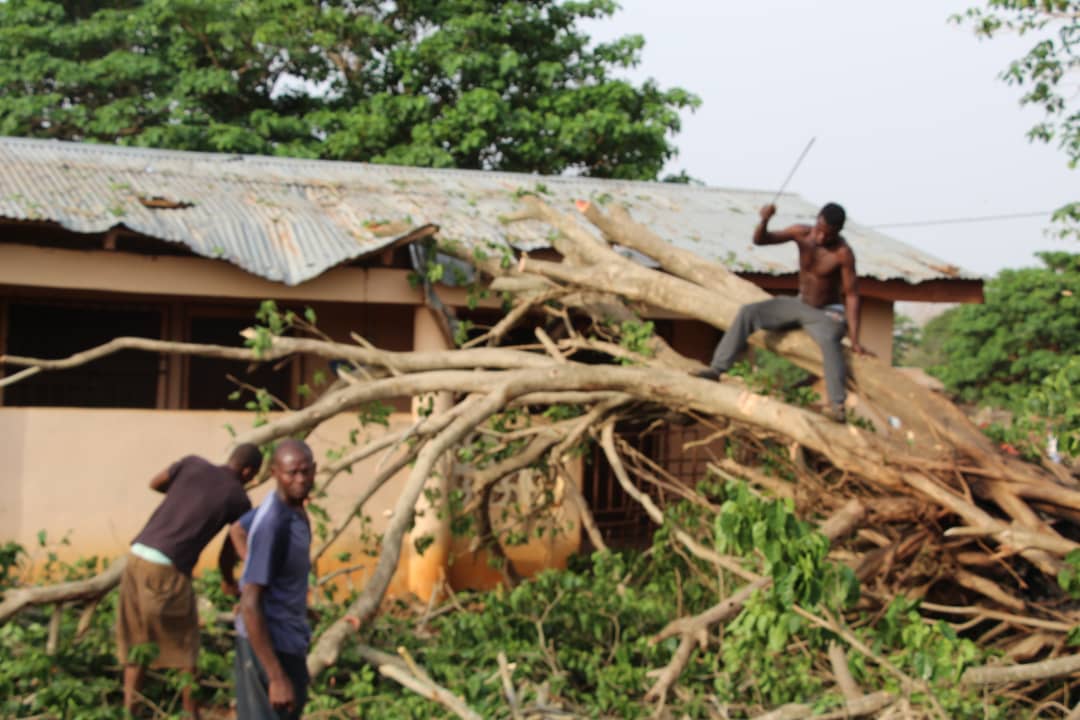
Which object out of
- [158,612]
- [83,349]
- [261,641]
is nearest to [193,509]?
[158,612]

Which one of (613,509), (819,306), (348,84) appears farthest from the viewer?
(348,84)

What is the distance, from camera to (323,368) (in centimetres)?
966

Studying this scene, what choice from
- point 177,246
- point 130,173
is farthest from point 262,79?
point 177,246

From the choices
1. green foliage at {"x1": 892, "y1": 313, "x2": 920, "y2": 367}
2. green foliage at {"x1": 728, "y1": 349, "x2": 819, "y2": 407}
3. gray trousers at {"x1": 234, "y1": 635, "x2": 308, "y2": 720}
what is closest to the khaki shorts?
gray trousers at {"x1": 234, "y1": 635, "x2": 308, "y2": 720}

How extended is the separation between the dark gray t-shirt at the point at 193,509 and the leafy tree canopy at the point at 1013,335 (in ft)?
56.3

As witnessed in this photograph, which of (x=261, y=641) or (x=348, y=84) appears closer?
(x=261, y=641)

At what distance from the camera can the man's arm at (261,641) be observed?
3811 millimetres

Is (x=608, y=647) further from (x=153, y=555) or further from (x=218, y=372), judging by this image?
(x=218, y=372)

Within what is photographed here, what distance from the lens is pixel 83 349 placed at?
30.9 feet

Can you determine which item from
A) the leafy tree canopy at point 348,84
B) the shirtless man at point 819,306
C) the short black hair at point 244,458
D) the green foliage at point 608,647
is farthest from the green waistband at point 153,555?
the leafy tree canopy at point 348,84

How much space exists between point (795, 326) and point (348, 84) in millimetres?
11074

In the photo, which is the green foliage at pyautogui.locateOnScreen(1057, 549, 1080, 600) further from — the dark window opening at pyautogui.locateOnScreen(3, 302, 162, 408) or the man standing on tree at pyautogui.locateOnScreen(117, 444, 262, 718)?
the dark window opening at pyautogui.locateOnScreen(3, 302, 162, 408)

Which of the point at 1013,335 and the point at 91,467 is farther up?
the point at 1013,335

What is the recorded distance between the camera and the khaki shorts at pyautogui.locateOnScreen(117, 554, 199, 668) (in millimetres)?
5004
